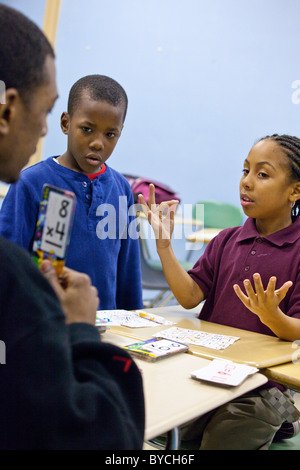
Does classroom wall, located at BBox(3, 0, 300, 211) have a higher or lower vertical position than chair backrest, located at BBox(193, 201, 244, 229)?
higher

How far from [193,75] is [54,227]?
14.3 feet

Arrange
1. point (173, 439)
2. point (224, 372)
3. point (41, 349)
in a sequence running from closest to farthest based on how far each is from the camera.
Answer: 1. point (41, 349)
2. point (173, 439)
3. point (224, 372)

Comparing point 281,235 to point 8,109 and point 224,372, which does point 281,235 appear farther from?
point 8,109

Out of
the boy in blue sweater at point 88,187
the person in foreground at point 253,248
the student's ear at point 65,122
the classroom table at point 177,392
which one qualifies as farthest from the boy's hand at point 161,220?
the classroom table at point 177,392

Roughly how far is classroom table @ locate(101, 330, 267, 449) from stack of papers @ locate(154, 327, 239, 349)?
0.14 meters

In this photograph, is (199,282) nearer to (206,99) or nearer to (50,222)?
(50,222)

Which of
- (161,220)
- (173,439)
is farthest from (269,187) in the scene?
(173,439)

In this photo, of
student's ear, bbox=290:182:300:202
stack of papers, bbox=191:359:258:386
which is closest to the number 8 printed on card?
stack of papers, bbox=191:359:258:386

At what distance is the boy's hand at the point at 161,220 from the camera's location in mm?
1695

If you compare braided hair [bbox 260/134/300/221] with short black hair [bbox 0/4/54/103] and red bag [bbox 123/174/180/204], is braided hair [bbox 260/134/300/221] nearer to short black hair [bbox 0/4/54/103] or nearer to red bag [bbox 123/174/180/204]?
short black hair [bbox 0/4/54/103]

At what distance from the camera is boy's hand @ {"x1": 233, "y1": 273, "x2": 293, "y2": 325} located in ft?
4.30

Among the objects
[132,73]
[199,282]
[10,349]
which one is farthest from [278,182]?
[132,73]

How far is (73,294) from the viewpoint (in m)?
0.74

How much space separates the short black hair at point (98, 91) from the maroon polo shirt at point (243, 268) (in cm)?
65
